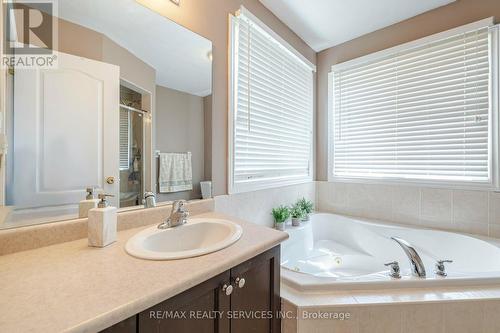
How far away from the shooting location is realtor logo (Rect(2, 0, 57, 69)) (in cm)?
84

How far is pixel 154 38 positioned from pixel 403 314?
1.93 meters

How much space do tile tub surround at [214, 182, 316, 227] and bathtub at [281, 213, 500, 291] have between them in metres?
0.27

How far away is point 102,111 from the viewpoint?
105 cm

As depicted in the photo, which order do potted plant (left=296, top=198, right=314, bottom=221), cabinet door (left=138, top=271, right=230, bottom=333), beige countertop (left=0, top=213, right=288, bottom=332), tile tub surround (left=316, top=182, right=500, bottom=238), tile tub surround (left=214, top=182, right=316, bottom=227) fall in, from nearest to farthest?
beige countertop (left=0, top=213, right=288, bottom=332)
cabinet door (left=138, top=271, right=230, bottom=333)
tile tub surround (left=214, top=182, right=316, bottom=227)
tile tub surround (left=316, top=182, right=500, bottom=238)
potted plant (left=296, top=198, right=314, bottom=221)

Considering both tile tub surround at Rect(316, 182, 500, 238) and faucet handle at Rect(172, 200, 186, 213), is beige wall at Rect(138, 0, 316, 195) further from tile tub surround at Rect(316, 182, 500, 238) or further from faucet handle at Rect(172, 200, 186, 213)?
tile tub surround at Rect(316, 182, 500, 238)

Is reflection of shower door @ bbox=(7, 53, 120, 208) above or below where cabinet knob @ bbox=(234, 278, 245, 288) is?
above

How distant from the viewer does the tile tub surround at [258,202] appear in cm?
167

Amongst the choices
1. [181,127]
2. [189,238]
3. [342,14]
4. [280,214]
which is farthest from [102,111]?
[342,14]

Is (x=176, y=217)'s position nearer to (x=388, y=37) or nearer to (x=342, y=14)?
(x=342, y=14)

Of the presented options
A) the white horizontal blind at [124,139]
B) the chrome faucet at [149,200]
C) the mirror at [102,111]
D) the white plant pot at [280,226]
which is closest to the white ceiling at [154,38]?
the mirror at [102,111]

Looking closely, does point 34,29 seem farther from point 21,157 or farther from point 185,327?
point 185,327

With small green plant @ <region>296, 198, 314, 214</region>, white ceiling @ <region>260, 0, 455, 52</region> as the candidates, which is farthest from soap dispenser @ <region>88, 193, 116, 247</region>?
white ceiling @ <region>260, 0, 455, 52</region>

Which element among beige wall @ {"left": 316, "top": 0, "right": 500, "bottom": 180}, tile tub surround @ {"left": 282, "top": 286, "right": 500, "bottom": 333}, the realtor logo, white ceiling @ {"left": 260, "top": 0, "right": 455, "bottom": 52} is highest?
white ceiling @ {"left": 260, "top": 0, "right": 455, "bottom": 52}

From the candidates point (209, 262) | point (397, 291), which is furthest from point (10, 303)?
point (397, 291)
